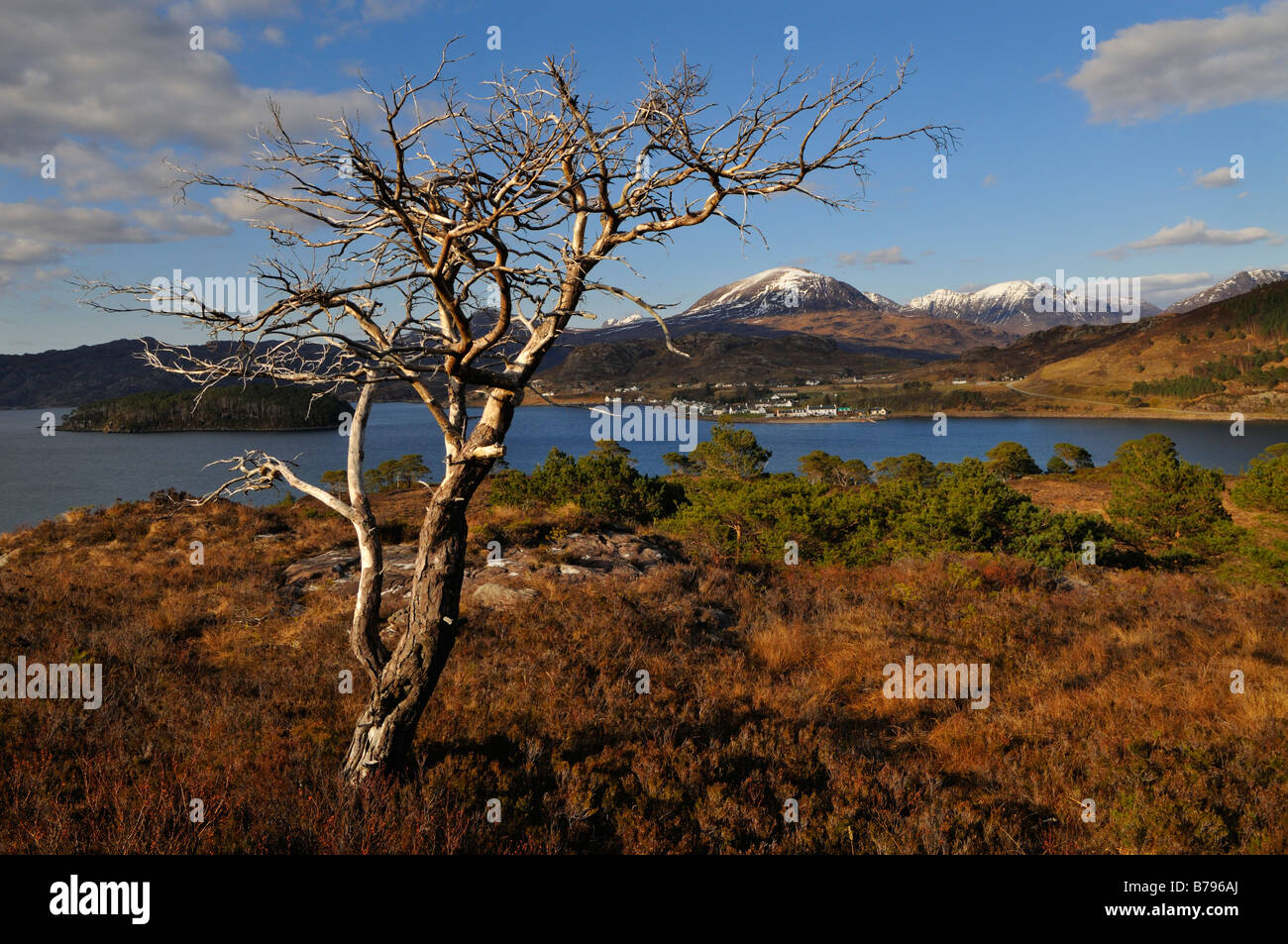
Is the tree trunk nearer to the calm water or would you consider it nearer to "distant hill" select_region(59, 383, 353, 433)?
the calm water

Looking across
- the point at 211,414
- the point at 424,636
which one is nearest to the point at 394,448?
the point at 211,414

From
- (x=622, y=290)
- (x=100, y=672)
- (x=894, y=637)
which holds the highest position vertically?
(x=622, y=290)

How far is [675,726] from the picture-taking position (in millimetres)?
6922

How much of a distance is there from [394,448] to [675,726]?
394ft

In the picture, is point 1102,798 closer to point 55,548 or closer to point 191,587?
point 191,587

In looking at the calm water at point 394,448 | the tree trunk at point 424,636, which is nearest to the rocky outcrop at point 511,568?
the tree trunk at point 424,636

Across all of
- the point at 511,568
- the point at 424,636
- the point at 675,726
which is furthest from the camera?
the point at 511,568

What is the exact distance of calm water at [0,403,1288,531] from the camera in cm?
7688

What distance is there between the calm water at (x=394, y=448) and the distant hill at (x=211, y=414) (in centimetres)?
471

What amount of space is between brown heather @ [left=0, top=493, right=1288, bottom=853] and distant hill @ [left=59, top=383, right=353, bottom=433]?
15495 centimetres

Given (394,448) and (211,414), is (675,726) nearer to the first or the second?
(394,448)

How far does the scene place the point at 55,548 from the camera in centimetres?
1923
